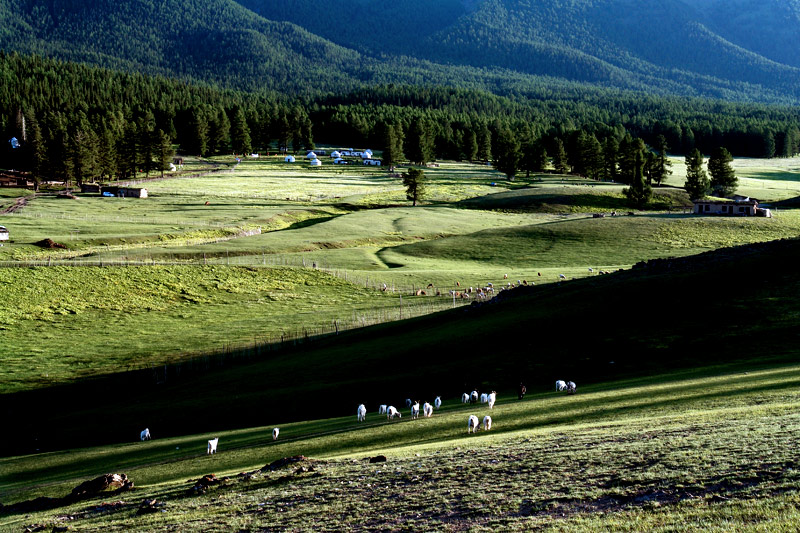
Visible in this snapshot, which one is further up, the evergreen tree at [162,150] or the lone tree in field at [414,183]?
the evergreen tree at [162,150]

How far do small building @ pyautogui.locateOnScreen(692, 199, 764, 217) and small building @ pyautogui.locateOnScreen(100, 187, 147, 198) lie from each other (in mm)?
100626

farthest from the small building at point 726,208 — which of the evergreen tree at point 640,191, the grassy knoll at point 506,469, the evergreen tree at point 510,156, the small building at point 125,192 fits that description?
the small building at point 125,192

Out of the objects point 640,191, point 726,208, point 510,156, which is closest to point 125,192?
point 510,156

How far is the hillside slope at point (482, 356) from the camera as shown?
38.6 metres

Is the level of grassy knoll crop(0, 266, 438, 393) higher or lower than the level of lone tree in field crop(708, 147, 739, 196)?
lower

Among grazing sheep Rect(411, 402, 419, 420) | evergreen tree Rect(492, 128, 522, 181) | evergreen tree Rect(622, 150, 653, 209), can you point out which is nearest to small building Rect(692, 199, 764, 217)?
evergreen tree Rect(622, 150, 653, 209)

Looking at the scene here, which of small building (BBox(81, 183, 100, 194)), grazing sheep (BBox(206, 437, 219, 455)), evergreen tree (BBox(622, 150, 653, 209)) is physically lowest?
grazing sheep (BBox(206, 437, 219, 455))

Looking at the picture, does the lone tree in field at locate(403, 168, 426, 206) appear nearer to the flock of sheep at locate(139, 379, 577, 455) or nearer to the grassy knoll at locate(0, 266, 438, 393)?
the grassy knoll at locate(0, 266, 438, 393)

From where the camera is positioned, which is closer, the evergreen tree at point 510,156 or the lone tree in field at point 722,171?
the lone tree in field at point 722,171

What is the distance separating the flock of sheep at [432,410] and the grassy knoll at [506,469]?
0.56 m

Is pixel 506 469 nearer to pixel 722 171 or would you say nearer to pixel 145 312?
pixel 145 312

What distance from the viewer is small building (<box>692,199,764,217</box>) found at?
114m

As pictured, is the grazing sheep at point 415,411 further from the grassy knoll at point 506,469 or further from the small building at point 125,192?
the small building at point 125,192

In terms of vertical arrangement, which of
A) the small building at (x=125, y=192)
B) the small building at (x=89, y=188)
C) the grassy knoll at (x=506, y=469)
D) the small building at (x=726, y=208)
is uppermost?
the small building at (x=89, y=188)
